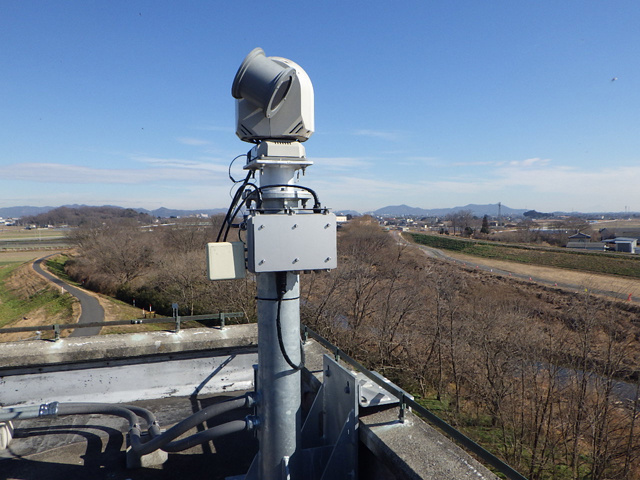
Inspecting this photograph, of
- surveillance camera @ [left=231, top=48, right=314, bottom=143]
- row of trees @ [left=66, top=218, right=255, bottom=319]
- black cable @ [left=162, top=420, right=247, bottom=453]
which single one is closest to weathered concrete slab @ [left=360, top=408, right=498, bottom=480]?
black cable @ [left=162, top=420, right=247, bottom=453]

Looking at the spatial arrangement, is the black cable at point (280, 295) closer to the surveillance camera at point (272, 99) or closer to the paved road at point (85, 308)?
the surveillance camera at point (272, 99)

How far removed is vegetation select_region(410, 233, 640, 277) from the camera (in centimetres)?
4275

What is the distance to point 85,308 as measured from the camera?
30203 mm

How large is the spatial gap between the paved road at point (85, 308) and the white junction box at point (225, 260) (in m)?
23.1

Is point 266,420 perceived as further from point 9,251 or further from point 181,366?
point 9,251

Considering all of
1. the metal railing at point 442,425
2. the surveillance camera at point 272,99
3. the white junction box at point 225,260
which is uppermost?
the surveillance camera at point 272,99

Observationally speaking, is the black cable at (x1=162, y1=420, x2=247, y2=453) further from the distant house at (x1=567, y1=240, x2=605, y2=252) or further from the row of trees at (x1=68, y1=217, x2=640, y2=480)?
the distant house at (x1=567, y1=240, x2=605, y2=252)

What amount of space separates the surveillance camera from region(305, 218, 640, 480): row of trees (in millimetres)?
12073

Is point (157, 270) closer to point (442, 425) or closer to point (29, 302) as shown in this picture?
point (29, 302)

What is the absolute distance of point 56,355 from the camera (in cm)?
458

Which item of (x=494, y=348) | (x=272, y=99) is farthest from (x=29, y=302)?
(x=272, y=99)

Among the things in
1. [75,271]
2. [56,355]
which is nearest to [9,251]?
[75,271]

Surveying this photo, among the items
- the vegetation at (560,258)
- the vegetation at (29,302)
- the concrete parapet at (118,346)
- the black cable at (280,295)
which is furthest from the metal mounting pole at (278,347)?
the vegetation at (560,258)

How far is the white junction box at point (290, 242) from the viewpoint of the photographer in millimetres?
2807
